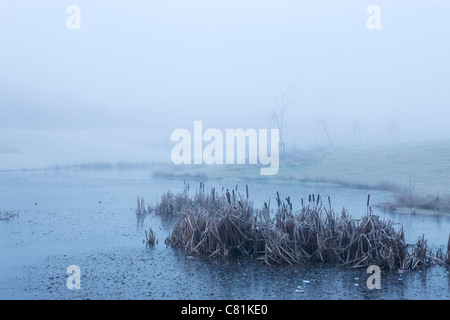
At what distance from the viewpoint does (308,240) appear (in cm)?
1197

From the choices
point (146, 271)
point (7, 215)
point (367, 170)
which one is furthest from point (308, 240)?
point (367, 170)

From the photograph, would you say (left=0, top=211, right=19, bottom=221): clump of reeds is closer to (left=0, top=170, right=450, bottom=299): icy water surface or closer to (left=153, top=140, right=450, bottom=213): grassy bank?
(left=0, top=170, right=450, bottom=299): icy water surface

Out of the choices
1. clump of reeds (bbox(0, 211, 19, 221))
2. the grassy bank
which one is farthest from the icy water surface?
the grassy bank

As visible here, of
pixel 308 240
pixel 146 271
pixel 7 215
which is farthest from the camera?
pixel 7 215

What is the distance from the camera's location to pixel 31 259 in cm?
1205

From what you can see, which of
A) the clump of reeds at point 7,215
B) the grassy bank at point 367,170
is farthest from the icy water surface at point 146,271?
the grassy bank at point 367,170

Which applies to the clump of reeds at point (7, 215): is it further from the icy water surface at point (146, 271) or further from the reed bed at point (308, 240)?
the reed bed at point (308, 240)

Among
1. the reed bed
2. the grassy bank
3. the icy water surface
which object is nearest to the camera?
the icy water surface

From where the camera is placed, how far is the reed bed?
1122 centimetres

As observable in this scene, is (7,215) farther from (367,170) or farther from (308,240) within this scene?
(367,170)
